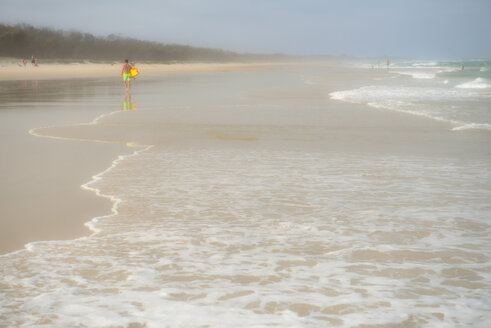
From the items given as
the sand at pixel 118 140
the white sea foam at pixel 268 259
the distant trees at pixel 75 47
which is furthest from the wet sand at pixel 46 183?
the distant trees at pixel 75 47

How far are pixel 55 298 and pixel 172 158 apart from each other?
486 cm

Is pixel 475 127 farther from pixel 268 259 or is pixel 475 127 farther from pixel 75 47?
pixel 75 47

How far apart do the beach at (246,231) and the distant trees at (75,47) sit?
286 feet

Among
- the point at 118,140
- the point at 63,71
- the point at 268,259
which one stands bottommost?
the point at 268,259

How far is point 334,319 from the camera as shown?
3023mm

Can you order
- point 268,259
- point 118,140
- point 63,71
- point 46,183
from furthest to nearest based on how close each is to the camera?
point 63,71
point 118,140
point 46,183
point 268,259

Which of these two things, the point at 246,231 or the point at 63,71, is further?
the point at 63,71

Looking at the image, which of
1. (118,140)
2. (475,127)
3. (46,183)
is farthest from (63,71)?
(46,183)

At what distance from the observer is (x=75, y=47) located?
346ft

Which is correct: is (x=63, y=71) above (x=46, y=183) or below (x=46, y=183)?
above

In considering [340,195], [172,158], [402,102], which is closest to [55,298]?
[340,195]

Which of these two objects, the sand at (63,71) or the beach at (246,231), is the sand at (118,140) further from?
the sand at (63,71)

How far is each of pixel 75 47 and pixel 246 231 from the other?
108864 mm

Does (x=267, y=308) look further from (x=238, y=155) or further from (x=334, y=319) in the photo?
(x=238, y=155)
